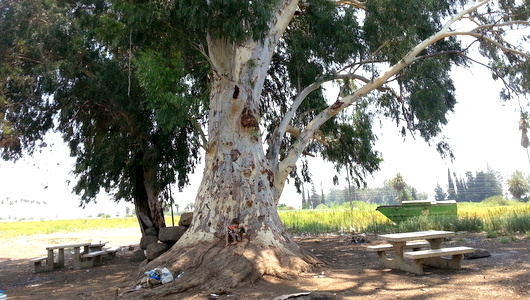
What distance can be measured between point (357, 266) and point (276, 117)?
19.9 feet

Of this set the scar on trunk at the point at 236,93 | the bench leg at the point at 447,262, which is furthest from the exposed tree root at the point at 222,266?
the scar on trunk at the point at 236,93

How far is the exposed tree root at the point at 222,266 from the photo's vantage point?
209 inches

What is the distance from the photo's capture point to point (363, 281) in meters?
5.48

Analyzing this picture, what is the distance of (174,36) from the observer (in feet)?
26.6

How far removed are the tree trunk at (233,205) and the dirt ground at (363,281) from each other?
34 centimetres

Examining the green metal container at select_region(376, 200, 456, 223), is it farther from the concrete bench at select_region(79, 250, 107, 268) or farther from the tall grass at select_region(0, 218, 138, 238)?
the tall grass at select_region(0, 218, 138, 238)

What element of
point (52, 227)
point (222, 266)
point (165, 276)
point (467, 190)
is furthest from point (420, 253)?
point (467, 190)

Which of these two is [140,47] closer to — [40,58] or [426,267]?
[40,58]

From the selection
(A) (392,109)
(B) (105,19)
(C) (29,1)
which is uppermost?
(C) (29,1)

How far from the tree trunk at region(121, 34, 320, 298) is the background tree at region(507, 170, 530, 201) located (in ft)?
153

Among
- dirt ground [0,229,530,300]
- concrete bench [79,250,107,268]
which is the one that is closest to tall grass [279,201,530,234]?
dirt ground [0,229,530,300]

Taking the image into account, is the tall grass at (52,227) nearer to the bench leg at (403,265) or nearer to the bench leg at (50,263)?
the bench leg at (50,263)

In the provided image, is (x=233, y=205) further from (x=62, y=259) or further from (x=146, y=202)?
(x=146, y=202)

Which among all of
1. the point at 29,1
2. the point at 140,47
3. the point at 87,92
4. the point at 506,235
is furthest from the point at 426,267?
the point at 29,1
